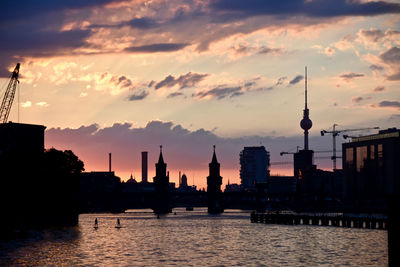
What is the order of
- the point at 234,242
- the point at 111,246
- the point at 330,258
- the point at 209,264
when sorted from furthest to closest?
1. the point at 234,242
2. the point at 111,246
3. the point at 330,258
4. the point at 209,264

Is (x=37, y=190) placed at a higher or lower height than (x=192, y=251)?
higher

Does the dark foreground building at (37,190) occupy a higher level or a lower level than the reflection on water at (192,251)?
higher

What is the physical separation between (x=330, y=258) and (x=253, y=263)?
14.2 metres

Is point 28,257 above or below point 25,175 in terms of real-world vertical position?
below

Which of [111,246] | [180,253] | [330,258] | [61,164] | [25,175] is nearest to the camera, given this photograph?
[330,258]

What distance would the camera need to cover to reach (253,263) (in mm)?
102625

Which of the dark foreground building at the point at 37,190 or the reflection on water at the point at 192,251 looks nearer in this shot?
the reflection on water at the point at 192,251

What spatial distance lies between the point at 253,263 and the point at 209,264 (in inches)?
261

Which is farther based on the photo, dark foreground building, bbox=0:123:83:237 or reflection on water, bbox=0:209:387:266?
dark foreground building, bbox=0:123:83:237

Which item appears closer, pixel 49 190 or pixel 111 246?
pixel 111 246

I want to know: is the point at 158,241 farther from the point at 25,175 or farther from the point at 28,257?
the point at 28,257

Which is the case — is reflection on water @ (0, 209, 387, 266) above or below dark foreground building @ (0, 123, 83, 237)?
below

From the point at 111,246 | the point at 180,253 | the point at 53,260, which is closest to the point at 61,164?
the point at 111,246

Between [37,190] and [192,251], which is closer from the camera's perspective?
[192,251]
